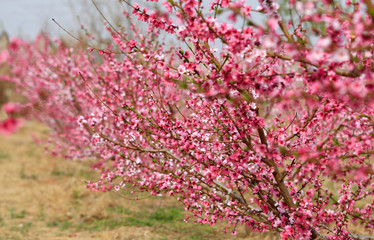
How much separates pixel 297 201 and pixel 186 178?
A: 147 centimetres

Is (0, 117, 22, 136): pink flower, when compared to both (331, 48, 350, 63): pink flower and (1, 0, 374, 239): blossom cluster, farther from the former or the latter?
(331, 48, 350, 63): pink flower

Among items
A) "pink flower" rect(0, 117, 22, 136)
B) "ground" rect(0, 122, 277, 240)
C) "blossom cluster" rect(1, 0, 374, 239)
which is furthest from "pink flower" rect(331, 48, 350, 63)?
"ground" rect(0, 122, 277, 240)

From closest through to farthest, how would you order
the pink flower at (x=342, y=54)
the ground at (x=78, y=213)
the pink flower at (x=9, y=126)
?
the pink flower at (x=9, y=126)
the pink flower at (x=342, y=54)
the ground at (x=78, y=213)

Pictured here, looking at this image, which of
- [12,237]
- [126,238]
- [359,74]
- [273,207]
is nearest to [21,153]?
[12,237]

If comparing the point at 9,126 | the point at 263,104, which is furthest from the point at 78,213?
the point at 9,126

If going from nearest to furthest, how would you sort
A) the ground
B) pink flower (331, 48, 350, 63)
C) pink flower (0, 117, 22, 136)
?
pink flower (0, 117, 22, 136) → pink flower (331, 48, 350, 63) → the ground

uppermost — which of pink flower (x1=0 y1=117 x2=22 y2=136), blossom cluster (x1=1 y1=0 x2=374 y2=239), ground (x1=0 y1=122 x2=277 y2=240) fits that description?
blossom cluster (x1=1 y1=0 x2=374 y2=239)

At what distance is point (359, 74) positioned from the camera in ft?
6.75

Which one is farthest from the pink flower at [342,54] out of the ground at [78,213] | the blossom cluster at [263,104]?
the ground at [78,213]

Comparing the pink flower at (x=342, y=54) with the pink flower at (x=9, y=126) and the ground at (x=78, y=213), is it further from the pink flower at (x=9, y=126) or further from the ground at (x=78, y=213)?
the ground at (x=78, y=213)

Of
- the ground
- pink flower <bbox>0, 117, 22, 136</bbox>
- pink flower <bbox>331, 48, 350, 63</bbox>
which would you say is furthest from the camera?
the ground

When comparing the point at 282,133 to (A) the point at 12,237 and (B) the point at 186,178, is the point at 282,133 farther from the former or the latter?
(A) the point at 12,237

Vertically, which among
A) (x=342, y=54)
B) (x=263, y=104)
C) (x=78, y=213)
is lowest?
(x=78, y=213)

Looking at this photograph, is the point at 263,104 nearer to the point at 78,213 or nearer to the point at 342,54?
the point at 342,54
